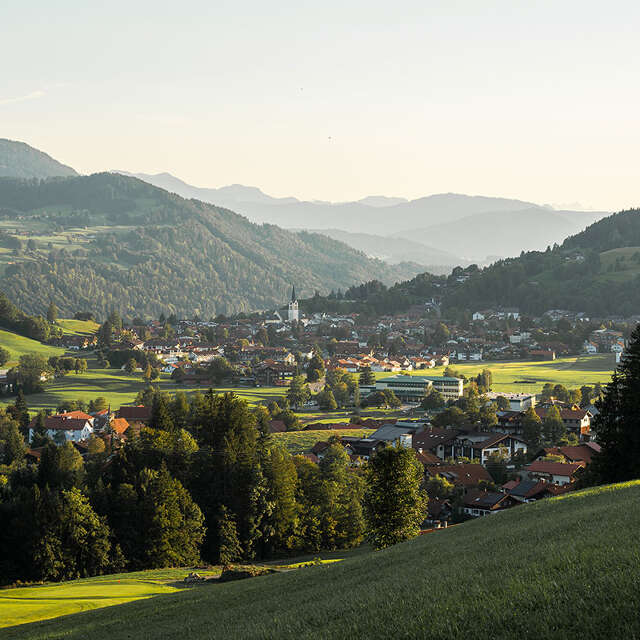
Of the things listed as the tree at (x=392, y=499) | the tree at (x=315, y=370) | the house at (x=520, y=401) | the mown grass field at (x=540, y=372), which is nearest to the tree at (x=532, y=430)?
the house at (x=520, y=401)

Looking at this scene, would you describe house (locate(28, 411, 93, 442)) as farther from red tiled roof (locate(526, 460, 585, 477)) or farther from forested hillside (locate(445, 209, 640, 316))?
forested hillside (locate(445, 209, 640, 316))

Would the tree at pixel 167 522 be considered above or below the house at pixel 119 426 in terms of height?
above

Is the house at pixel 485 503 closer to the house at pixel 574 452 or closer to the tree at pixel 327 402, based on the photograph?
the house at pixel 574 452

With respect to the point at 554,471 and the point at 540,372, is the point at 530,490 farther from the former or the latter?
the point at 540,372

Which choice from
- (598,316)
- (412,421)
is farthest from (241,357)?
(598,316)

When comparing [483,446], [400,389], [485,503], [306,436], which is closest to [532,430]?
[483,446]

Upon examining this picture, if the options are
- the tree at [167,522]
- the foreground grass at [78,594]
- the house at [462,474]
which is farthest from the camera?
the house at [462,474]
